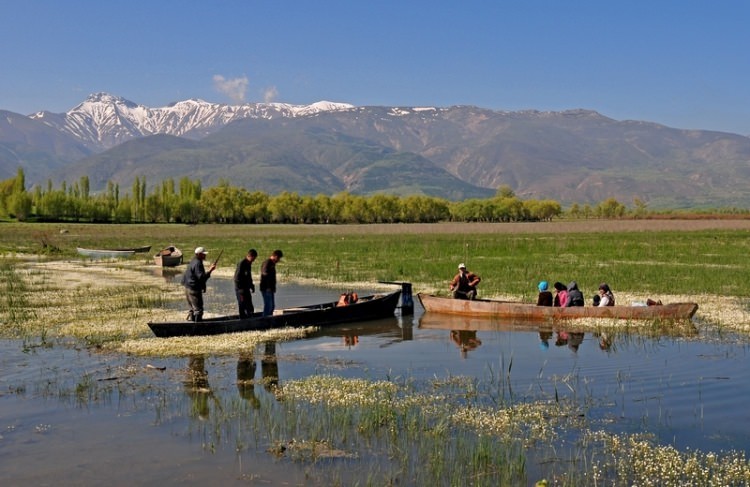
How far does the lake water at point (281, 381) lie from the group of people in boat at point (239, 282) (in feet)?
8.24

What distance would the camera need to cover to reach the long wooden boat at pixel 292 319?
23.4 meters

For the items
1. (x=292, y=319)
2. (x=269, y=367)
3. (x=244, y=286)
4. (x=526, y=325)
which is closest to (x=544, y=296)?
(x=526, y=325)

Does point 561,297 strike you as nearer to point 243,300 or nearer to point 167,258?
point 243,300

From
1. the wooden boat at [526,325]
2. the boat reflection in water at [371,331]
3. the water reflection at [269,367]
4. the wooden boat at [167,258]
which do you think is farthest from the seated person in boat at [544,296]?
the wooden boat at [167,258]

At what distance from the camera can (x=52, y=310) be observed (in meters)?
30.2

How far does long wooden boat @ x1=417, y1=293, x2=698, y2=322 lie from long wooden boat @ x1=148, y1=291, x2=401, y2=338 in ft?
8.59

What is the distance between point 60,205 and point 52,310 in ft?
456

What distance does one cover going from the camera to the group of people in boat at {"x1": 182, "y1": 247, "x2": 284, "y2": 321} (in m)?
24.3

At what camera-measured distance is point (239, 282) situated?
25.5 m

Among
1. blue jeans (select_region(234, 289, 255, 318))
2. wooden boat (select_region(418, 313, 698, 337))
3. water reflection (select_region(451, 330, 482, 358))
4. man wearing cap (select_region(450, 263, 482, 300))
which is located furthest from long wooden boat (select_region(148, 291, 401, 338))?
water reflection (select_region(451, 330, 482, 358))

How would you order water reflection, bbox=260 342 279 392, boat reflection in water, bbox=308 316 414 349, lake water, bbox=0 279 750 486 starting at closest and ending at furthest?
lake water, bbox=0 279 750 486 < water reflection, bbox=260 342 279 392 < boat reflection in water, bbox=308 316 414 349

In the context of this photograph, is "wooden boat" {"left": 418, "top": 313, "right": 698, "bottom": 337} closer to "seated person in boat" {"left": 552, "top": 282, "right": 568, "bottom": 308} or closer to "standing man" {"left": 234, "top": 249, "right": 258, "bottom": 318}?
"seated person in boat" {"left": 552, "top": 282, "right": 568, "bottom": 308}

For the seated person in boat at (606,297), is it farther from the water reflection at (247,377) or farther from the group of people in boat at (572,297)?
the water reflection at (247,377)

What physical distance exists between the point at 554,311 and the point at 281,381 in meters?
12.4
